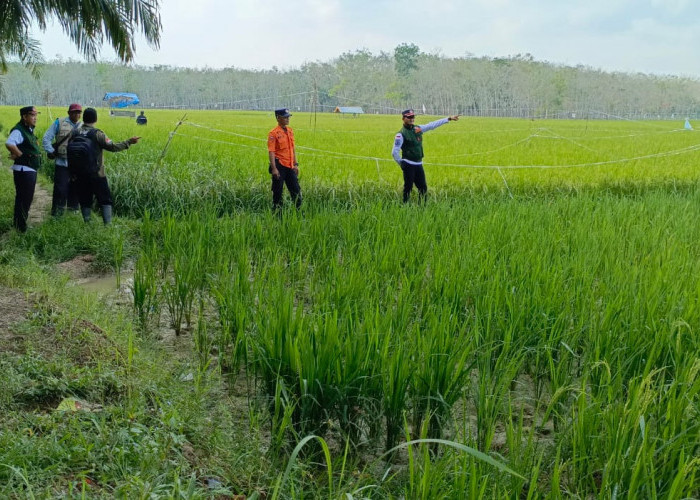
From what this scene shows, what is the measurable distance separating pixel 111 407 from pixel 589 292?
2.72m

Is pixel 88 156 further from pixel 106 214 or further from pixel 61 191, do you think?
pixel 61 191

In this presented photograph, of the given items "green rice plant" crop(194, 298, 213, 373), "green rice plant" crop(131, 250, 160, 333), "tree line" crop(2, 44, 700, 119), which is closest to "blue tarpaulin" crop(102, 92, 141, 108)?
"tree line" crop(2, 44, 700, 119)

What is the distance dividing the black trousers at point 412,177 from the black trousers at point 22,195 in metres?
4.19

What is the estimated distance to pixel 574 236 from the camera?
5613 millimetres

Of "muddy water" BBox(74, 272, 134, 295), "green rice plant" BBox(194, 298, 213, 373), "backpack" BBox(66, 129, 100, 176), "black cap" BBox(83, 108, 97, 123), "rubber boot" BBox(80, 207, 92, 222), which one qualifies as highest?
"black cap" BBox(83, 108, 97, 123)

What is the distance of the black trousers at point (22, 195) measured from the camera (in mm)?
7176

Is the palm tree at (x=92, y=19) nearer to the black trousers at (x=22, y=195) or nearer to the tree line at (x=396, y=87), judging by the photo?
the black trousers at (x=22, y=195)

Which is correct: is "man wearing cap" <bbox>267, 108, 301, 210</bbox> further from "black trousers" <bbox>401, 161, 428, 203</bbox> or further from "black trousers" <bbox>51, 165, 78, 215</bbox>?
"black trousers" <bbox>51, 165, 78, 215</bbox>

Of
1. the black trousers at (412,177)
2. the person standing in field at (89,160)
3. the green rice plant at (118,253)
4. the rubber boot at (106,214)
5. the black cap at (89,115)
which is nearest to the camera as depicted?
the green rice plant at (118,253)

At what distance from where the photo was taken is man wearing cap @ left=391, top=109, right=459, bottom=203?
8086 millimetres

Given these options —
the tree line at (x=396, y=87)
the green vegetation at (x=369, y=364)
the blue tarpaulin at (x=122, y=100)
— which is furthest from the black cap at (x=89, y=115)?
the tree line at (x=396, y=87)

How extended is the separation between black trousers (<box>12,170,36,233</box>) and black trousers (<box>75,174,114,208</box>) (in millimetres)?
467

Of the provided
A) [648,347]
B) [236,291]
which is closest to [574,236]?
[648,347]

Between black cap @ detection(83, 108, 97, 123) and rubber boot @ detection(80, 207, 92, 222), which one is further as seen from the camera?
rubber boot @ detection(80, 207, 92, 222)
